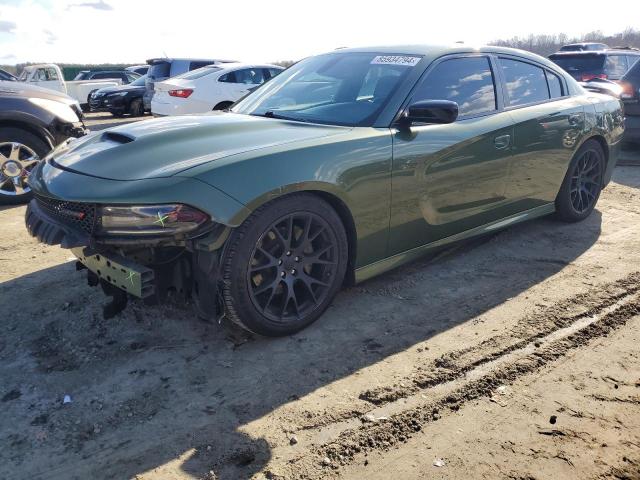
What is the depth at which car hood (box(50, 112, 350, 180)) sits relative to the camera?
9.50 feet

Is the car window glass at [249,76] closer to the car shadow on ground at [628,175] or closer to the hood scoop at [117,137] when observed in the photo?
the car shadow on ground at [628,175]

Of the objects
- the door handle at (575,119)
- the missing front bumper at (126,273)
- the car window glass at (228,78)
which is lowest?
the missing front bumper at (126,273)

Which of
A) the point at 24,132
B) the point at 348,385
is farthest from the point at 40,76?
the point at 348,385

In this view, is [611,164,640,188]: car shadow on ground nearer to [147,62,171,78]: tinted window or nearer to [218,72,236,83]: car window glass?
[218,72,236,83]: car window glass

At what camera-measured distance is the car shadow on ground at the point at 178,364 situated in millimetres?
2322

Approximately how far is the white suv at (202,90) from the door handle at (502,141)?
703 centimetres

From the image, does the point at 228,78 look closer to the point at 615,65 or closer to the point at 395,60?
the point at 395,60

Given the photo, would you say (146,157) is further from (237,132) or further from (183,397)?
(183,397)

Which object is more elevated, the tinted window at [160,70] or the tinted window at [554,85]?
the tinted window at [160,70]

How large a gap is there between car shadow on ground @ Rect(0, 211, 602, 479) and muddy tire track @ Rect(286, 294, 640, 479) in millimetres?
199

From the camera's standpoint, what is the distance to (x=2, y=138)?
19.4 ft

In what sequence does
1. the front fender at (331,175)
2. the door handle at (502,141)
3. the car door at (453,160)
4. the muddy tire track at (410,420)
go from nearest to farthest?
1. the muddy tire track at (410,420)
2. the front fender at (331,175)
3. the car door at (453,160)
4. the door handle at (502,141)

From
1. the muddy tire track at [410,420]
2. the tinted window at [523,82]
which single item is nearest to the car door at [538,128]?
the tinted window at [523,82]

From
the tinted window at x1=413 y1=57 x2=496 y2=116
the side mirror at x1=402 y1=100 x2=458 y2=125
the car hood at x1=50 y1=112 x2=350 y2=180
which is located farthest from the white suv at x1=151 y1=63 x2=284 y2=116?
the side mirror at x1=402 y1=100 x2=458 y2=125
